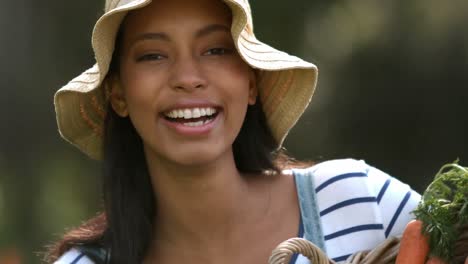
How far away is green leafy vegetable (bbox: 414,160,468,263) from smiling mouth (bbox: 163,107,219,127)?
20.9 inches

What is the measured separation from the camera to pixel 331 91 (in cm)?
634

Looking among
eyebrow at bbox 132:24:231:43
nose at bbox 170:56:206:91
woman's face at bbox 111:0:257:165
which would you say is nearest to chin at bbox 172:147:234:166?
woman's face at bbox 111:0:257:165

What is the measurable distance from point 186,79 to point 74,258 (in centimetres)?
56

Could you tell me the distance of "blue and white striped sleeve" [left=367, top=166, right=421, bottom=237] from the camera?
9.66 feet

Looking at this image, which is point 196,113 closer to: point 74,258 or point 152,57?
point 152,57

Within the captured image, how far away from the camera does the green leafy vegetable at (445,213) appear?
8.37 feet

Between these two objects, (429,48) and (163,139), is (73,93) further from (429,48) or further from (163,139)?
(429,48)

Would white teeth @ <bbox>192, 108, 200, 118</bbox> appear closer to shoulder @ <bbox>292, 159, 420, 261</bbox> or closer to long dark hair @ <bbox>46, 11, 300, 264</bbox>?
long dark hair @ <bbox>46, 11, 300, 264</bbox>

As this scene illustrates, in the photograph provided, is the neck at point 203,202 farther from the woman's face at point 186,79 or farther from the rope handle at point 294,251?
the rope handle at point 294,251

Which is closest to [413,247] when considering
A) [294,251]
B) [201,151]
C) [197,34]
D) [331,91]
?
[294,251]

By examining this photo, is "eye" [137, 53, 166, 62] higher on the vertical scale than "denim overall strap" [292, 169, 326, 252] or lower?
higher

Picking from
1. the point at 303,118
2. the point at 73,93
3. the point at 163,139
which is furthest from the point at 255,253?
the point at 303,118

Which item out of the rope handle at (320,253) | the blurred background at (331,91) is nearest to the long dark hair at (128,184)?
the rope handle at (320,253)

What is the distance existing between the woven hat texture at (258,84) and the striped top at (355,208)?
19 cm
